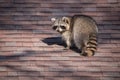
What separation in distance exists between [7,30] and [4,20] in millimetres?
383

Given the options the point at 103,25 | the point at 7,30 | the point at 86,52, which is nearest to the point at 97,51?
the point at 86,52

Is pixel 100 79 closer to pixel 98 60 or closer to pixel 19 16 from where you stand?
pixel 98 60

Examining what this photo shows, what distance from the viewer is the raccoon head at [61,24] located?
8414mm

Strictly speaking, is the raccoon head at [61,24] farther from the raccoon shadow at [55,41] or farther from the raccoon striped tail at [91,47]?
the raccoon striped tail at [91,47]

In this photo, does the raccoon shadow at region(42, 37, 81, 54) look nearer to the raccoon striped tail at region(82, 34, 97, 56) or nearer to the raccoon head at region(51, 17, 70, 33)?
the raccoon head at region(51, 17, 70, 33)

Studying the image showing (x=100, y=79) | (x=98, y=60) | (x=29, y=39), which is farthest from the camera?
(x=29, y=39)

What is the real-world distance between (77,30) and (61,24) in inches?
11.6

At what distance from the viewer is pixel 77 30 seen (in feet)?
27.7

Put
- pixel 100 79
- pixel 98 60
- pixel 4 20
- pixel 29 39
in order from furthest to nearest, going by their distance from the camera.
Result: pixel 4 20, pixel 29 39, pixel 98 60, pixel 100 79

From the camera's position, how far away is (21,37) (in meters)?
8.48

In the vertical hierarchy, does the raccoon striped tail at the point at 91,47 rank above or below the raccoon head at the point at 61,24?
below

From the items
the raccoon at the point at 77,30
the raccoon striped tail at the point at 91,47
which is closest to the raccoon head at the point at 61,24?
the raccoon at the point at 77,30

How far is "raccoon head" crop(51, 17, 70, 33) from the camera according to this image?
841cm

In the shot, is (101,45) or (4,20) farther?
(4,20)
